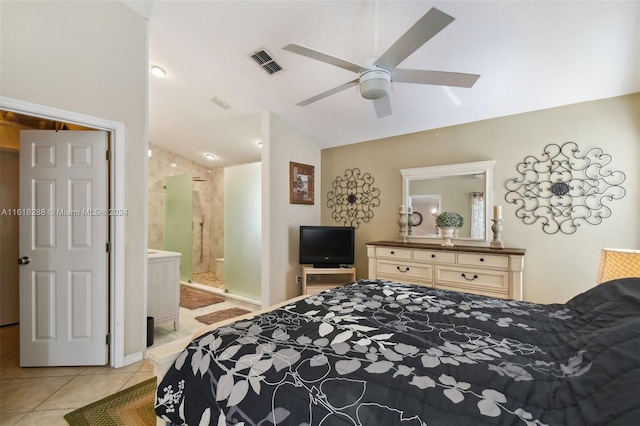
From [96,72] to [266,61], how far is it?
4.79 ft

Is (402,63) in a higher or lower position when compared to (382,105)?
higher

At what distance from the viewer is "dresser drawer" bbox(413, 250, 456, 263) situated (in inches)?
115

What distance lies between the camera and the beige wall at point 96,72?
1960mm

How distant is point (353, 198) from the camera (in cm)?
418

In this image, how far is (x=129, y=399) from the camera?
1.93 meters

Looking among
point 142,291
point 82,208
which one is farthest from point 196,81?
point 142,291

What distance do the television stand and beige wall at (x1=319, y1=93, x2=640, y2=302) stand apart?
36.6 inches

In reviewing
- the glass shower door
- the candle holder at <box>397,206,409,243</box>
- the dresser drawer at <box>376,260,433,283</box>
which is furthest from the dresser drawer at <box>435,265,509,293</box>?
the glass shower door

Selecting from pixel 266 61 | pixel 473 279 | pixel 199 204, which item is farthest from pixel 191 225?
pixel 473 279

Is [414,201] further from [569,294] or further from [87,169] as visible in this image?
[87,169]

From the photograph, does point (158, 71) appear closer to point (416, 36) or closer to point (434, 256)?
point (416, 36)

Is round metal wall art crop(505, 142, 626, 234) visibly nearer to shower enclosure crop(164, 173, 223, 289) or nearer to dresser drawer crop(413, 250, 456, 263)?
dresser drawer crop(413, 250, 456, 263)

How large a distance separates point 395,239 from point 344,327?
272 centimetres

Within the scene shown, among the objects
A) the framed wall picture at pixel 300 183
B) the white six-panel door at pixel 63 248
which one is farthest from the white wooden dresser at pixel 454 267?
the white six-panel door at pixel 63 248
